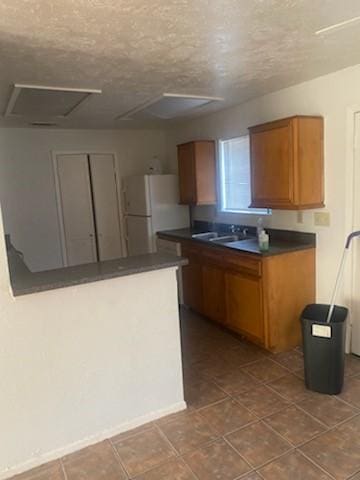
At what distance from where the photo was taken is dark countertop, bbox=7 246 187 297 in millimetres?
1884

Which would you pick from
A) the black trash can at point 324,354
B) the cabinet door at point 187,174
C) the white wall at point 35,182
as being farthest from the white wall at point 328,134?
the white wall at point 35,182

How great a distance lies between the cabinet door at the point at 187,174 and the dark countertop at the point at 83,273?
2058mm

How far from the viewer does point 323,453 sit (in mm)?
1965

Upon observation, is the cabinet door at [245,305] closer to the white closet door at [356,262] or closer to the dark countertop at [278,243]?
the dark countertop at [278,243]

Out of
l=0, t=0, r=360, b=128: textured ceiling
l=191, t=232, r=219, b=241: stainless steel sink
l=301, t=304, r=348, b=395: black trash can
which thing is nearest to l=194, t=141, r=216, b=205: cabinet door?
l=191, t=232, r=219, b=241: stainless steel sink

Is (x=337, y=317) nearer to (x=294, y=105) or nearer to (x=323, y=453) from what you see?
(x=323, y=453)

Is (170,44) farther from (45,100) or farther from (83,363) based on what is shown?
(83,363)

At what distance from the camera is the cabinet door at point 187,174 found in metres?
4.28

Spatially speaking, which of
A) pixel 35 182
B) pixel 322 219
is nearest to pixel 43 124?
pixel 35 182

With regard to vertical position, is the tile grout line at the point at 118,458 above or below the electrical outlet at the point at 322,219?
below

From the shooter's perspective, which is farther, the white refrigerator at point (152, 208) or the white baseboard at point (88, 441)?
the white refrigerator at point (152, 208)

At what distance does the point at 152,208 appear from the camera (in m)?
4.55

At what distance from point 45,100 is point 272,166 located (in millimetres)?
2042

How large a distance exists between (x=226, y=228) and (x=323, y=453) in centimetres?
268
